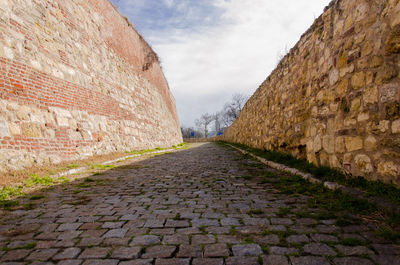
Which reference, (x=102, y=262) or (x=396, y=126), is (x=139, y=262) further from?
(x=396, y=126)

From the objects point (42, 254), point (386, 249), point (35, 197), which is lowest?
point (386, 249)

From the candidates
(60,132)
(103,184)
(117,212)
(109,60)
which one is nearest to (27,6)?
(60,132)

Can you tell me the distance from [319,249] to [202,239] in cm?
106

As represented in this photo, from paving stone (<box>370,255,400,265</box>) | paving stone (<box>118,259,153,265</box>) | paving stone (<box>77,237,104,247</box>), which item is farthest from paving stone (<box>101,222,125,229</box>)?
paving stone (<box>370,255,400,265</box>)

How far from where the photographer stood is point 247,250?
6.47 ft

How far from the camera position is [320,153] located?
448cm

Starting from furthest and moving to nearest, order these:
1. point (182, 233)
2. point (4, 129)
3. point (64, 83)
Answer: point (64, 83)
point (4, 129)
point (182, 233)

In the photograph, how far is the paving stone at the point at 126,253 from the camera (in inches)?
75.0

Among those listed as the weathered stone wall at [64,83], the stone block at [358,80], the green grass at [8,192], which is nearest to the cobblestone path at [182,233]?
the green grass at [8,192]

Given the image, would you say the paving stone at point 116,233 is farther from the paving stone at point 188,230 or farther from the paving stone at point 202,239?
the paving stone at point 202,239

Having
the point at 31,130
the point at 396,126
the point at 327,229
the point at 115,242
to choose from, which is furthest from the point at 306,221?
the point at 31,130

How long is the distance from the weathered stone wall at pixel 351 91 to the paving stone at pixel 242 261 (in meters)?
2.19

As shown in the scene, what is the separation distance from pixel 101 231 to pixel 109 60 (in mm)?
10590

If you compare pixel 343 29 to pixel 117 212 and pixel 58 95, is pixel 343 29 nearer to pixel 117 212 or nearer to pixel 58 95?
pixel 117 212
